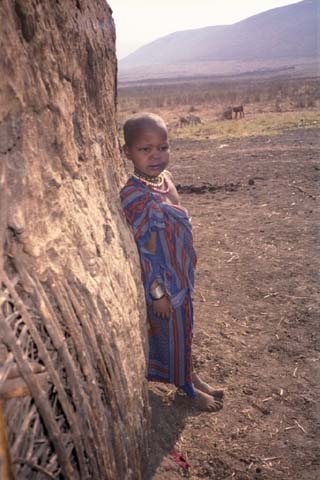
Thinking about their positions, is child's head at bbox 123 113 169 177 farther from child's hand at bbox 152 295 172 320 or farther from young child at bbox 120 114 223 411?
child's hand at bbox 152 295 172 320

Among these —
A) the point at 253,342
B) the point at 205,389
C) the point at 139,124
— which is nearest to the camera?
the point at 139,124

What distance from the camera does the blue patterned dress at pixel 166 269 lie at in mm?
2332

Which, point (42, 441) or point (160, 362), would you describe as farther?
point (160, 362)

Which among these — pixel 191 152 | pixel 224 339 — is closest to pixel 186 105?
pixel 191 152

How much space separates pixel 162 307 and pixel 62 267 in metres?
0.85

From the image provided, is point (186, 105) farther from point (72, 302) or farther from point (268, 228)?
point (72, 302)

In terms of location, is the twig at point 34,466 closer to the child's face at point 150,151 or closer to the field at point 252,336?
the field at point 252,336

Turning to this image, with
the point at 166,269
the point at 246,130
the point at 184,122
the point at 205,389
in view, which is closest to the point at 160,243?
the point at 166,269

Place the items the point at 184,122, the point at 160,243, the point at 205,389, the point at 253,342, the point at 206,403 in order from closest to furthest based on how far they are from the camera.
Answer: the point at 160,243 < the point at 206,403 < the point at 205,389 < the point at 253,342 < the point at 184,122

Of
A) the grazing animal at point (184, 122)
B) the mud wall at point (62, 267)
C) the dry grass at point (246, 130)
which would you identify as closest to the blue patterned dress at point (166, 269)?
the mud wall at point (62, 267)

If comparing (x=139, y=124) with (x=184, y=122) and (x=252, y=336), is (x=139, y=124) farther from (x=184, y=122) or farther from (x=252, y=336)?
(x=184, y=122)

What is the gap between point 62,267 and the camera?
68.0 inches

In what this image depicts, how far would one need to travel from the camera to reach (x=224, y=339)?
3.58m

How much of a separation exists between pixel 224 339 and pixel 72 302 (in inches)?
84.4
